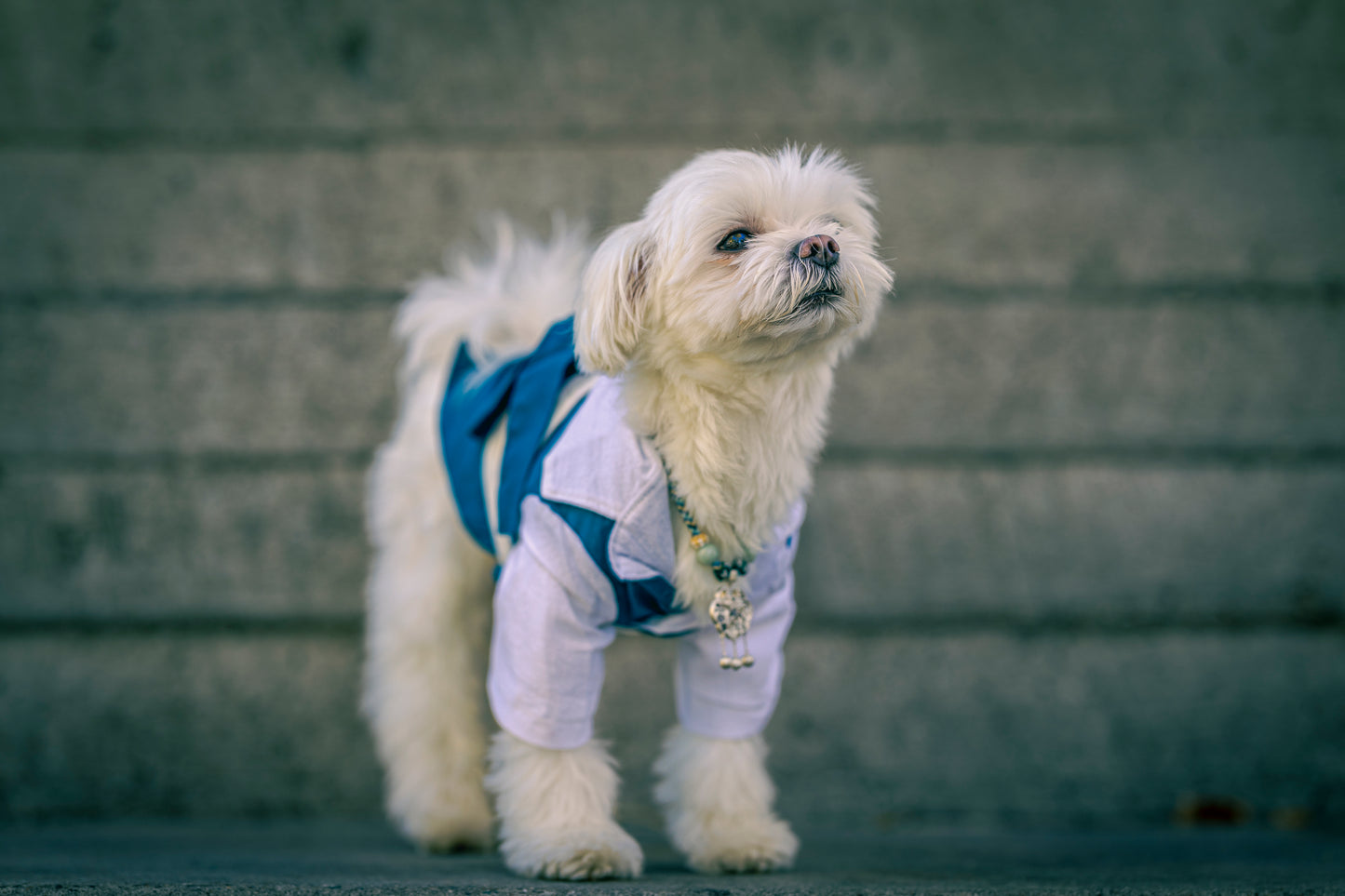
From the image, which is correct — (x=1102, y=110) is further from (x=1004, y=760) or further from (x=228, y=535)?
(x=228, y=535)

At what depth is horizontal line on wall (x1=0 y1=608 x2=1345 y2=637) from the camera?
3.49 metres

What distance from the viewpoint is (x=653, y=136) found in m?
3.57

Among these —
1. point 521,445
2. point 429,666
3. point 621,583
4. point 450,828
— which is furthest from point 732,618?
point 450,828

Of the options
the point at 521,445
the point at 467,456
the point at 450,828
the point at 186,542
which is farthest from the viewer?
the point at 186,542

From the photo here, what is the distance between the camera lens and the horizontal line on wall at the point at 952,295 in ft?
11.6

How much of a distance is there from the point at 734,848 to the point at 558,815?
464 millimetres

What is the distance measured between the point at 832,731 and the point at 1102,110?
7.73 feet

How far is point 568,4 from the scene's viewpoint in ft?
11.7

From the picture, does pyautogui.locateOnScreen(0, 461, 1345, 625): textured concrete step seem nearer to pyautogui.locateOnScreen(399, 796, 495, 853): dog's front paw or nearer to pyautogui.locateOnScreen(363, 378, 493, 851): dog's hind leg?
pyautogui.locateOnScreen(363, 378, 493, 851): dog's hind leg

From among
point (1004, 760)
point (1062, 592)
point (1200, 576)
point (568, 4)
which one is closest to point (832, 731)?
point (1004, 760)

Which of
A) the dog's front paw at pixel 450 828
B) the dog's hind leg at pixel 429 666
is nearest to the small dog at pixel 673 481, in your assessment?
the dog's hind leg at pixel 429 666

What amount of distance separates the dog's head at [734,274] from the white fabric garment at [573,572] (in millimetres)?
212

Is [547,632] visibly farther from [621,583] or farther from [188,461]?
[188,461]

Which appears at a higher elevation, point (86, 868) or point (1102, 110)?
point (1102, 110)
